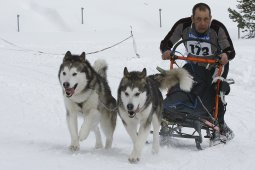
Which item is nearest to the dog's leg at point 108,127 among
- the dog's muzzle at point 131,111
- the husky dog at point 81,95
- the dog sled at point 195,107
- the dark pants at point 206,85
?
the husky dog at point 81,95

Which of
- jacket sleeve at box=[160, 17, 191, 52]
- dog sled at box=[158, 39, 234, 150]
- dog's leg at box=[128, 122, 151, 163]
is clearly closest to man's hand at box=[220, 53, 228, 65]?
dog sled at box=[158, 39, 234, 150]

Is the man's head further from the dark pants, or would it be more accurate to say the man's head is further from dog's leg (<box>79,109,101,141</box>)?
dog's leg (<box>79,109,101,141</box>)

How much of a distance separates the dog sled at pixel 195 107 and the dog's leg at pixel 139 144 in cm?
72

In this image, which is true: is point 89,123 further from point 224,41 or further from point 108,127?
point 224,41

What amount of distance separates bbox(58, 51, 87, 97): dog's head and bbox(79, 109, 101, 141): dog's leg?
0.79ft

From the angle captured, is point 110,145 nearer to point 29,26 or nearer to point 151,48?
point 151,48

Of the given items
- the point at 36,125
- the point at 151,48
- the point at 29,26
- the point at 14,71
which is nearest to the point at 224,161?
the point at 36,125

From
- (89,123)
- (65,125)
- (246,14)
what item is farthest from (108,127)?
(246,14)

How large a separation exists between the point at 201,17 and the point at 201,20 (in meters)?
0.04

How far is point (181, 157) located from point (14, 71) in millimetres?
6675

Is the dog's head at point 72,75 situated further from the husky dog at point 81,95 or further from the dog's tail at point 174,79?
the dog's tail at point 174,79

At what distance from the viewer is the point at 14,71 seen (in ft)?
34.7

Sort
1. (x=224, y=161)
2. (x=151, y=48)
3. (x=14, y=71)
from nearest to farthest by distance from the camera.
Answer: (x=224, y=161) < (x=14, y=71) < (x=151, y=48)

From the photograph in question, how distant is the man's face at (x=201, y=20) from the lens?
5203 mm
